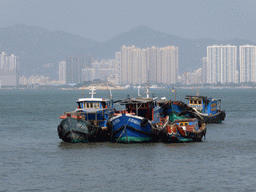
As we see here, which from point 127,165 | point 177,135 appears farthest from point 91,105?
point 127,165

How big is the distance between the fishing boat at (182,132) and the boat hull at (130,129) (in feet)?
5.14

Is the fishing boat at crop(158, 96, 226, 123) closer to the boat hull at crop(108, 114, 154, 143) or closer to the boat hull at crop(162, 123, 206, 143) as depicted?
the boat hull at crop(162, 123, 206, 143)

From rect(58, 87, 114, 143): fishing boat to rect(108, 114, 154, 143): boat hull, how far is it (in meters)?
1.68

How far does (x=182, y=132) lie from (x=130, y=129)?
532 cm

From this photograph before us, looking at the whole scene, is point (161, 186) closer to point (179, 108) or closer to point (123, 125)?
point (123, 125)

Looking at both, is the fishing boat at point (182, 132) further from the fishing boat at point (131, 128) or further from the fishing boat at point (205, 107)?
the fishing boat at point (205, 107)

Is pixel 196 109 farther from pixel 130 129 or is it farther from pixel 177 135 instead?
pixel 130 129

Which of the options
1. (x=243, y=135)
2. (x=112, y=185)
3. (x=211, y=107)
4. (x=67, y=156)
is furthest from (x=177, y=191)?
(x=211, y=107)

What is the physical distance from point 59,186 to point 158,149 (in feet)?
49.0

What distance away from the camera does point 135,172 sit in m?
35.2

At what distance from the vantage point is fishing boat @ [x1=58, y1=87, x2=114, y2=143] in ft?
153

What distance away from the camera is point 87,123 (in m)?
46.8

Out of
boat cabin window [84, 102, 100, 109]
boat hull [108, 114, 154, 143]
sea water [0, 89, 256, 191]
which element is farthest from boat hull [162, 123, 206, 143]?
boat cabin window [84, 102, 100, 109]

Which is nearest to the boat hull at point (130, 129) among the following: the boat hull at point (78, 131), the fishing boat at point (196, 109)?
the boat hull at point (78, 131)
